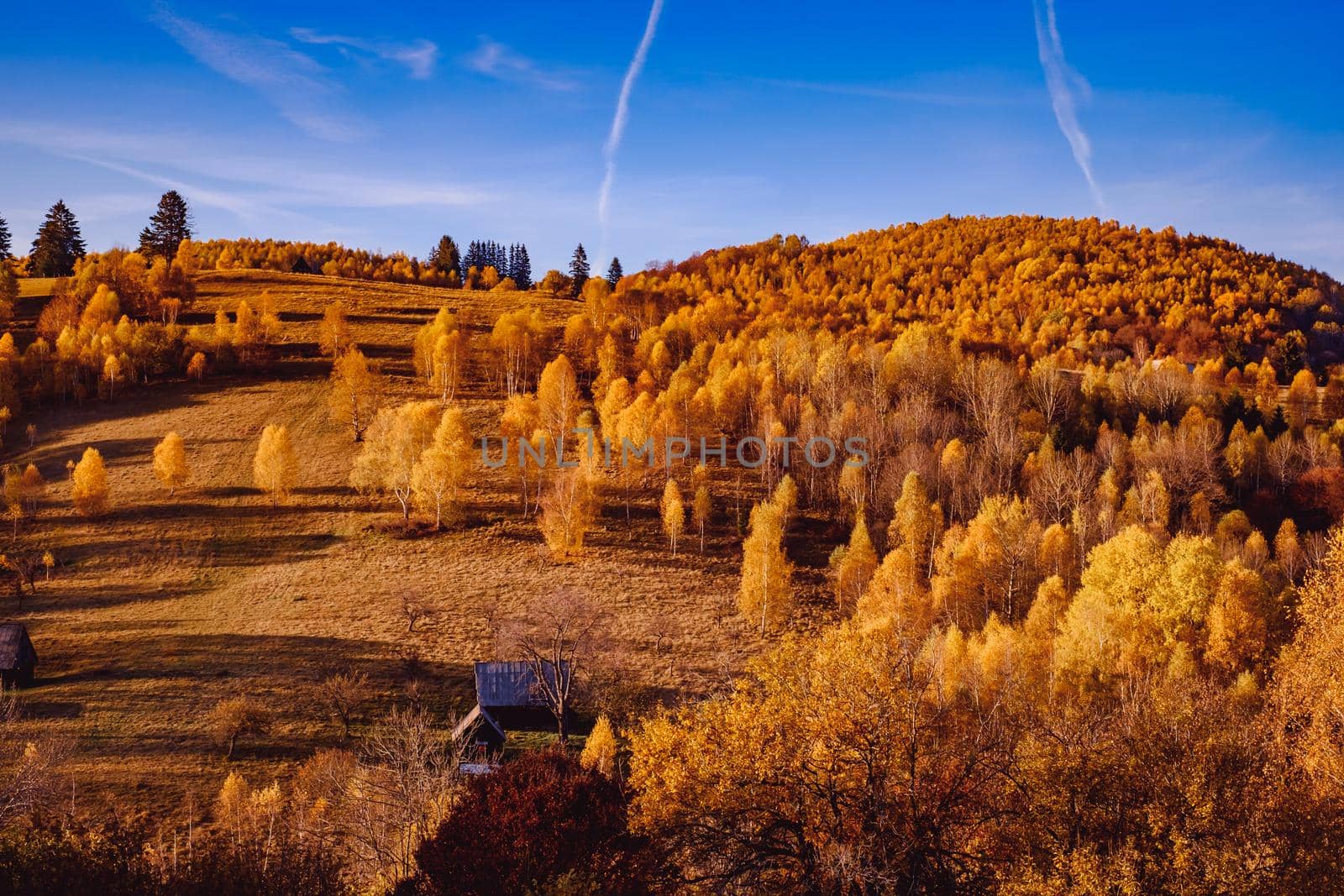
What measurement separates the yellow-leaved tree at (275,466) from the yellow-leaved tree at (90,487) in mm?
11291

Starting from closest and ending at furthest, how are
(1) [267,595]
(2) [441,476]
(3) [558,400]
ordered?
(1) [267,595] < (2) [441,476] < (3) [558,400]

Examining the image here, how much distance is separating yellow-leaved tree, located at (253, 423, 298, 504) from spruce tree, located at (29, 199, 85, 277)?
84.1 m

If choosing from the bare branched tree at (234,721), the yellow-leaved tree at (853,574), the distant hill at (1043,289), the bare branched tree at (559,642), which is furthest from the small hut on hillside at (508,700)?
the distant hill at (1043,289)

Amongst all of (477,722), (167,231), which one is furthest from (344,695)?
(167,231)

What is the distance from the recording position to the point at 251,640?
4838 centimetres

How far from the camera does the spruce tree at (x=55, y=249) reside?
125 m

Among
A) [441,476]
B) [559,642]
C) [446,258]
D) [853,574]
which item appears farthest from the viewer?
[446,258]

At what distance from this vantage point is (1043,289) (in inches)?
5556

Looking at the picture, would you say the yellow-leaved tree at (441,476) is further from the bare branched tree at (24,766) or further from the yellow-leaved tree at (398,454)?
the bare branched tree at (24,766)

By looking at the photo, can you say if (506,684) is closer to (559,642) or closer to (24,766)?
(559,642)

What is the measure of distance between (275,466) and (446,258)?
114m

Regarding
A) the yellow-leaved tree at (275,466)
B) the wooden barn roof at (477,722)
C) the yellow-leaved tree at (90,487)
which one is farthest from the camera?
the yellow-leaved tree at (275,466)

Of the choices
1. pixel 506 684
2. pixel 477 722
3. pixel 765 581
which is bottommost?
pixel 477 722

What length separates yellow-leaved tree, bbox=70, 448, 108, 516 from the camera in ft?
210
